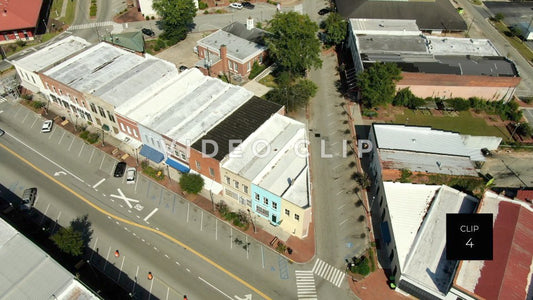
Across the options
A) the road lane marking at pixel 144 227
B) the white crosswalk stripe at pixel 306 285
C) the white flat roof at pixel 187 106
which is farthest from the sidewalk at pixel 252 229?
the white flat roof at pixel 187 106

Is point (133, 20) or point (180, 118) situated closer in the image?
point (180, 118)

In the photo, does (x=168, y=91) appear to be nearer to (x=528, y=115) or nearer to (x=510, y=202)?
(x=510, y=202)

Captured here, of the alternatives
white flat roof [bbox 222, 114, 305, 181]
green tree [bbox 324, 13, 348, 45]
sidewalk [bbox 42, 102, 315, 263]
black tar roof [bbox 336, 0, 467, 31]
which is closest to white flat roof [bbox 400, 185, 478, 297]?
sidewalk [bbox 42, 102, 315, 263]

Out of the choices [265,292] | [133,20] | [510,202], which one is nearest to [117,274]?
[265,292]

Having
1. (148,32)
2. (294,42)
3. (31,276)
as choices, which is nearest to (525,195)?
(294,42)

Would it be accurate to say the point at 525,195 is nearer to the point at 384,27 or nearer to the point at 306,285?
the point at 306,285

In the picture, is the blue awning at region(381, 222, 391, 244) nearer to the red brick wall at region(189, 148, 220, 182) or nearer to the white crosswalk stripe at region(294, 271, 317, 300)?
the white crosswalk stripe at region(294, 271, 317, 300)
